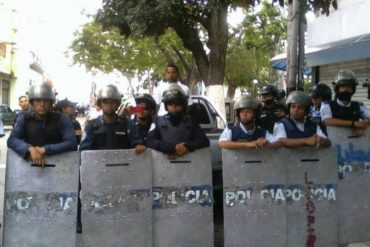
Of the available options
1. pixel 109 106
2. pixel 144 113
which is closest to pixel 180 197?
Result: pixel 109 106

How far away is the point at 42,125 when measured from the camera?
17.3 feet

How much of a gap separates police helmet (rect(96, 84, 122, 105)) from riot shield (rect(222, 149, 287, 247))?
50.6 inches

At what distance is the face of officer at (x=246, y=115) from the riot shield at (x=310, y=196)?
48 centimetres

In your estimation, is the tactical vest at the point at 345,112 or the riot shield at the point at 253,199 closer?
the riot shield at the point at 253,199

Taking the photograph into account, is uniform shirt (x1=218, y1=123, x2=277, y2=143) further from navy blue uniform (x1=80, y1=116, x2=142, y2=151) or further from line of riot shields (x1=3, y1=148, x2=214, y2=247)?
navy blue uniform (x1=80, y1=116, x2=142, y2=151)

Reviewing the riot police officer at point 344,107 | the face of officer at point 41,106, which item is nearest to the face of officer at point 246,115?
the riot police officer at point 344,107

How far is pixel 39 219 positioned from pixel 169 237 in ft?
4.15

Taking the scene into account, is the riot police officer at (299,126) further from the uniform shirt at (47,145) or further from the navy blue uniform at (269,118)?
the uniform shirt at (47,145)

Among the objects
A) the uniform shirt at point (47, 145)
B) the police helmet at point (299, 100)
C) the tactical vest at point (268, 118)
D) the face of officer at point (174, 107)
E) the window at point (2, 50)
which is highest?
the window at point (2, 50)

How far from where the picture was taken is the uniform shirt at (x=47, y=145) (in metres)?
4.95

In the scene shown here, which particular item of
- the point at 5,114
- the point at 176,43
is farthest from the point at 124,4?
the point at 5,114

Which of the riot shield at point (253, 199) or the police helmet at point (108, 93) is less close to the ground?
the police helmet at point (108, 93)

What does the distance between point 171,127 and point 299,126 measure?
4.47 ft

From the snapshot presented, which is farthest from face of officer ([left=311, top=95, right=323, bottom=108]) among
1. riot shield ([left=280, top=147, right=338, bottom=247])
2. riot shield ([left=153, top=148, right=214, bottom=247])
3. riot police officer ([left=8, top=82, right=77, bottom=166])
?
riot police officer ([left=8, top=82, right=77, bottom=166])
